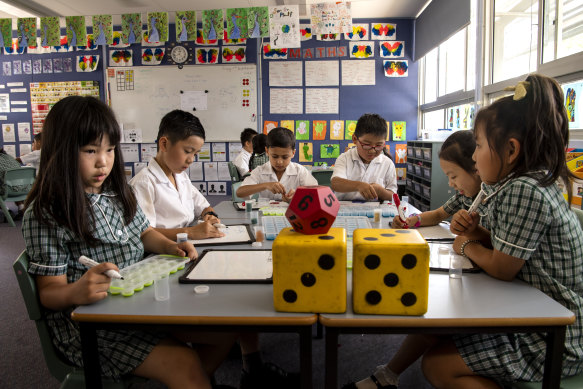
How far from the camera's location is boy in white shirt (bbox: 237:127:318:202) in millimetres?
2395

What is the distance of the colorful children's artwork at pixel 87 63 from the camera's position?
5.76m

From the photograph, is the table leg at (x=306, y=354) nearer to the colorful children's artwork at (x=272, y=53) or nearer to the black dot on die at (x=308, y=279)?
the black dot on die at (x=308, y=279)

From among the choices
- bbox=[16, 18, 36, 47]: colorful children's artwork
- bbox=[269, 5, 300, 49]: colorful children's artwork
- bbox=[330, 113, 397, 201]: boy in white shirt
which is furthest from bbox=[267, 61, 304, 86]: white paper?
bbox=[330, 113, 397, 201]: boy in white shirt

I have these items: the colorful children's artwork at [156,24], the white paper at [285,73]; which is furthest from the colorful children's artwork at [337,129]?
the colorful children's artwork at [156,24]

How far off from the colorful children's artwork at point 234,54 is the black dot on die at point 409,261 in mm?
Answer: 5184

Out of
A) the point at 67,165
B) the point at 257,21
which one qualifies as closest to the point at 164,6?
the point at 257,21

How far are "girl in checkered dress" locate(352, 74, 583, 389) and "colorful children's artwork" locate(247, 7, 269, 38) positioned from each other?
11.1ft

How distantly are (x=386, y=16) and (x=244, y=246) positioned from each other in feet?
15.8

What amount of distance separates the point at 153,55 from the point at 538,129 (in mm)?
5606

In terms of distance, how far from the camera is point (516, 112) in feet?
3.33

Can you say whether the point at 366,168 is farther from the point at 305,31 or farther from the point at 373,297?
the point at 305,31

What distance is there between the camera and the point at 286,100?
5.51 metres

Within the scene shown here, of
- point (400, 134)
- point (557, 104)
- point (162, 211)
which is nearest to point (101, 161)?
point (162, 211)

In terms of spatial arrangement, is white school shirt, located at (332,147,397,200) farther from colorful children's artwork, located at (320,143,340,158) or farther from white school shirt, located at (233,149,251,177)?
colorful children's artwork, located at (320,143,340,158)
